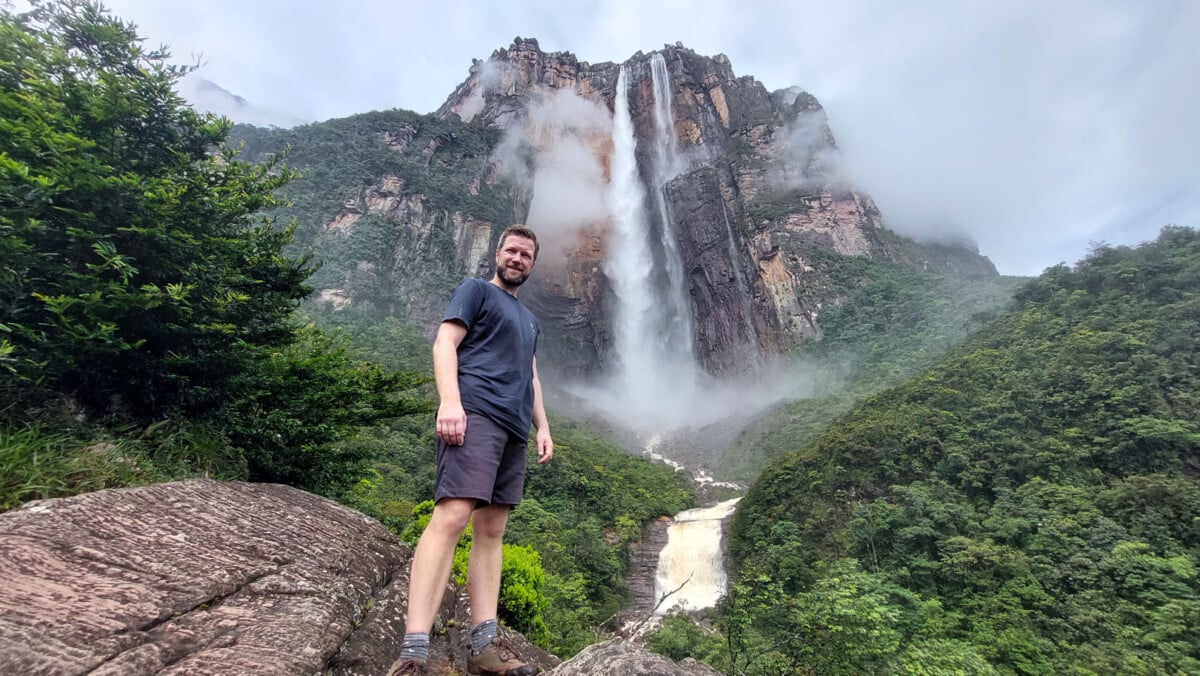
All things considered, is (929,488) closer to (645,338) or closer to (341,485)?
(341,485)

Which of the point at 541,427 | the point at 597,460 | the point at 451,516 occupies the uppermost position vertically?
the point at 541,427

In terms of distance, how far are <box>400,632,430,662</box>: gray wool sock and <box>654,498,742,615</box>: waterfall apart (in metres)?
17.0

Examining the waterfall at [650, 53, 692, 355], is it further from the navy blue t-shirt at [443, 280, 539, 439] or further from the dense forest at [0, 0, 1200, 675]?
the navy blue t-shirt at [443, 280, 539, 439]

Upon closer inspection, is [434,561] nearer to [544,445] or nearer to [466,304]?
[544,445]

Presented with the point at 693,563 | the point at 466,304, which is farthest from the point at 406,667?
the point at 693,563

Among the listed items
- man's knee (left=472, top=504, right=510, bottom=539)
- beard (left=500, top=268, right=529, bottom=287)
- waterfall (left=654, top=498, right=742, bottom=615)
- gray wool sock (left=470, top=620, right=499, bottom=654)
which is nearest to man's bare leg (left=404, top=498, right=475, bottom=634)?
man's knee (left=472, top=504, right=510, bottom=539)

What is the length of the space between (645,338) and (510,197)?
83.7 feet

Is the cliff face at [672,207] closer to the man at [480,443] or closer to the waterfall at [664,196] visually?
the waterfall at [664,196]

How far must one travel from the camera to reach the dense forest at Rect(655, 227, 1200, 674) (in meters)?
8.32

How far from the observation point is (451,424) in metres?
1.96

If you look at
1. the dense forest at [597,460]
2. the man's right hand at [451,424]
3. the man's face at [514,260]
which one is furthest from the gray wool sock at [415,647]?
the dense forest at [597,460]

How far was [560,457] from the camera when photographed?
25.7 m

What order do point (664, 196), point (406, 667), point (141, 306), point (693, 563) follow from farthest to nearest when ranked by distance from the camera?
point (664, 196), point (693, 563), point (141, 306), point (406, 667)

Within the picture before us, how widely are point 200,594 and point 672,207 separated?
56.4 meters
